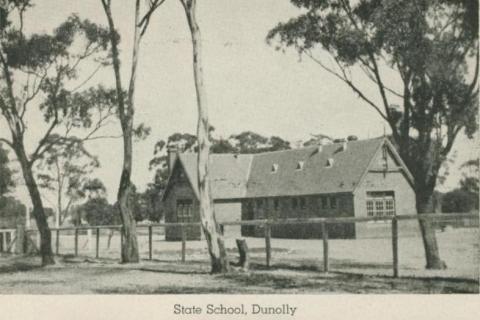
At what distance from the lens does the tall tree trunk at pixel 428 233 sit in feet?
45.4

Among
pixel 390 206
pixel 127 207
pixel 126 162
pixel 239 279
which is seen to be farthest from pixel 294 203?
pixel 239 279

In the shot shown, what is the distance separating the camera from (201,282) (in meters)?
11.4

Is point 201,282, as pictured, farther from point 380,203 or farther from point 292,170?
point 292,170

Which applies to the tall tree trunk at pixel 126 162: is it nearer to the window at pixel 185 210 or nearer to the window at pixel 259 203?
the window at pixel 185 210

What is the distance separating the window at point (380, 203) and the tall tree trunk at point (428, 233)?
19.3 metres

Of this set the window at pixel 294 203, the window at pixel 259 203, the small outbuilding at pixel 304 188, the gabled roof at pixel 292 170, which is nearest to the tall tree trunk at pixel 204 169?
the small outbuilding at pixel 304 188

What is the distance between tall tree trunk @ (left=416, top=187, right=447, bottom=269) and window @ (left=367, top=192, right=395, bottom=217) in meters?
19.3

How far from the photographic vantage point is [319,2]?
1497 centimetres

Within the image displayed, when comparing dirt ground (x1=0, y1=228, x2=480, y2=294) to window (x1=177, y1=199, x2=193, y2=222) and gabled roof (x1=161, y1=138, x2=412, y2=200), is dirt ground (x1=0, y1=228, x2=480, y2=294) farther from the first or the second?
window (x1=177, y1=199, x2=193, y2=222)

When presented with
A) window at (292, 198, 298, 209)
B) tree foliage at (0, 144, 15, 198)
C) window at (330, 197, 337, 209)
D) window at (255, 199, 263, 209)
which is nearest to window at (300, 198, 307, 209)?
window at (292, 198, 298, 209)

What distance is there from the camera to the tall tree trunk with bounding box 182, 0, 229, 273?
1261 centimetres

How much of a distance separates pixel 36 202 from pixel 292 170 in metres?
24.3
